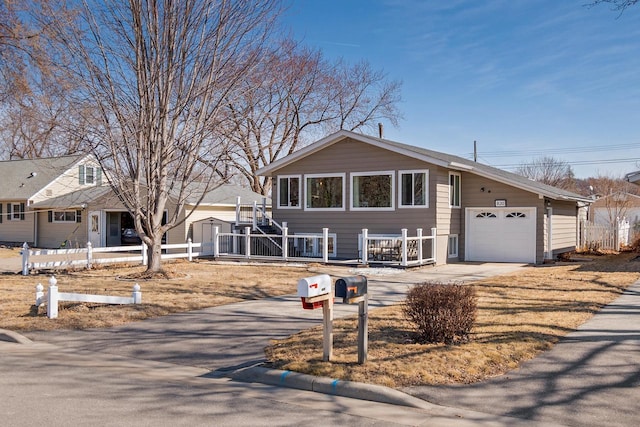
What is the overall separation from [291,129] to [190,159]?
86.3 ft

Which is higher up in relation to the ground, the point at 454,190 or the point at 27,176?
the point at 27,176

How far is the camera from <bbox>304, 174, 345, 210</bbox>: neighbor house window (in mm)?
22922

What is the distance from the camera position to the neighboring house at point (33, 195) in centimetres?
3375

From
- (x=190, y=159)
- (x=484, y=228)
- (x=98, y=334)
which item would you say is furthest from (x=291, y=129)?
(x=98, y=334)

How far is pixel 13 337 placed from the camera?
29.9 ft

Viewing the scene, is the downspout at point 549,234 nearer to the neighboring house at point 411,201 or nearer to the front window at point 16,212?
the neighboring house at point 411,201

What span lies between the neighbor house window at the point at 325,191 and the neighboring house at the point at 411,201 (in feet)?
0.13

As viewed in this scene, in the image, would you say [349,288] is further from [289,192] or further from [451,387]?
[289,192]

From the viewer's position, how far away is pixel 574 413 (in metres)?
5.33

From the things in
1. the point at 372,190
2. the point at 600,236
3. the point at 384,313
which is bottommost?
the point at 384,313

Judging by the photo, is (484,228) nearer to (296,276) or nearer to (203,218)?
(296,276)

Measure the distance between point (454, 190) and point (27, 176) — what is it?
27202 mm

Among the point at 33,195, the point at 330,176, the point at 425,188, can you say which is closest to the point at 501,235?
the point at 425,188

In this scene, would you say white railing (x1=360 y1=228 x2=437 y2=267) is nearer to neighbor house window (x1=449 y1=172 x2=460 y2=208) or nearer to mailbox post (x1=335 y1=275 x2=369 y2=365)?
neighbor house window (x1=449 y1=172 x2=460 y2=208)
